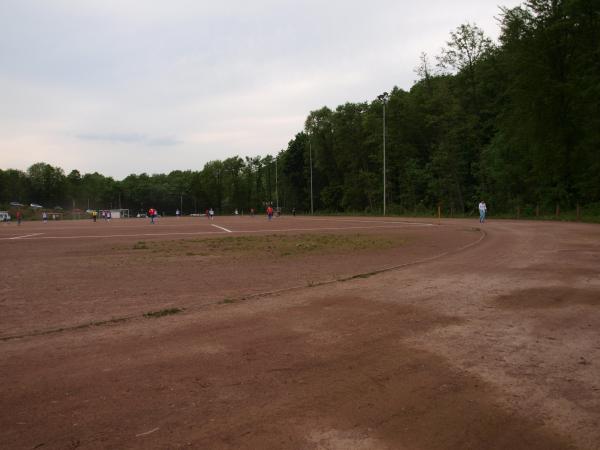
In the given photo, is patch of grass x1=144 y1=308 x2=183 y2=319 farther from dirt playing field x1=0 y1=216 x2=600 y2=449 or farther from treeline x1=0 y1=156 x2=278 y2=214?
treeline x1=0 y1=156 x2=278 y2=214

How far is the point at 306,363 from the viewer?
16.1ft

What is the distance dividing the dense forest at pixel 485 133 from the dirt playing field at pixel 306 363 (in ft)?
105

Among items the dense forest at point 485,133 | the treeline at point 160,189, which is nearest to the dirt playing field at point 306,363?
the dense forest at point 485,133

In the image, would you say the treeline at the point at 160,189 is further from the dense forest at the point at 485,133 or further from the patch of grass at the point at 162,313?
the patch of grass at the point at 162,313

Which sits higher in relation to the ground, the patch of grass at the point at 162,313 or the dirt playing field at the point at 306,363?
the patch of grass at the point at 162,313

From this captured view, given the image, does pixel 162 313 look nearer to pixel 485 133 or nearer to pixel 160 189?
pixel 485 133

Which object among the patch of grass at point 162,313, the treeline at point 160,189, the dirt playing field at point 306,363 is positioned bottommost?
the dirt playing field at point 306,363

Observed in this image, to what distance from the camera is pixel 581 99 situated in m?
35.4

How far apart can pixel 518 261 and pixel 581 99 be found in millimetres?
29567

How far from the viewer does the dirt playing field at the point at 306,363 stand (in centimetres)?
350

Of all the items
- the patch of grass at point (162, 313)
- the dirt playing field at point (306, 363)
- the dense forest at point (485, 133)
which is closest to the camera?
the dirt playing field at point (306, 363)

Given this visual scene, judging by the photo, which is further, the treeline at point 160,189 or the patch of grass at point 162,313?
the treeline at point 160,189

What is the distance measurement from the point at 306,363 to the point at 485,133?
55.3 meters

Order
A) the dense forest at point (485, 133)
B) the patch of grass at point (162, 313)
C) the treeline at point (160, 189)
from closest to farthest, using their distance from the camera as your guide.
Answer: the patch of grass at point (162, 313) → the dense forest at point (485, 133) → the treeline at point (160, 189)
